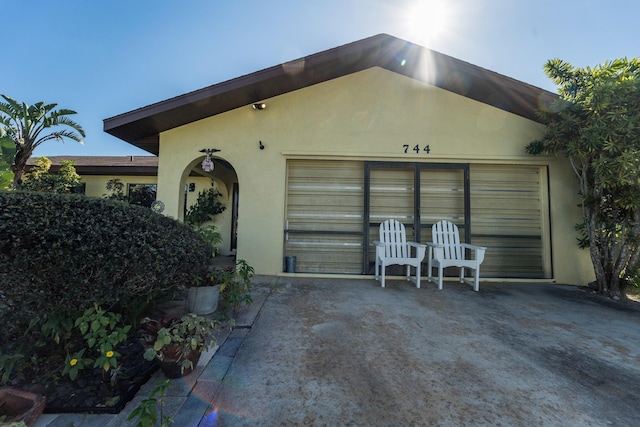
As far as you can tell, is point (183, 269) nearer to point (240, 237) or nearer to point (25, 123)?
point (240, 237)

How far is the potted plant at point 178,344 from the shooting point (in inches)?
68.1

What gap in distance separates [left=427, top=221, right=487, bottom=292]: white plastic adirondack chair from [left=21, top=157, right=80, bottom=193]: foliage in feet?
31.3

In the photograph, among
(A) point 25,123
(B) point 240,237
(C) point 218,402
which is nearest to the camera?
(C) point 218,402

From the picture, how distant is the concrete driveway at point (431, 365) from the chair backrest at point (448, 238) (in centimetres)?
104

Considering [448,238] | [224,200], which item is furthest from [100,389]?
[224,200]

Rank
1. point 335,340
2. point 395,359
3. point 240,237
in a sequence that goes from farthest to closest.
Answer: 1. point 240,237
2. point 335,340
3. point 395,359

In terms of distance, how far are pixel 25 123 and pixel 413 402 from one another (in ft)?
35.5

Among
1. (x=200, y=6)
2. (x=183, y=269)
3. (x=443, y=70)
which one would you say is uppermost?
(x=200, y=6)

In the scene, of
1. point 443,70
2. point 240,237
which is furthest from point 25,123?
point 443,70

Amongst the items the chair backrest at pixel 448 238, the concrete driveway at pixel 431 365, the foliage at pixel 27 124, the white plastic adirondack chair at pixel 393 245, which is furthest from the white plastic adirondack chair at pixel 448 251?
the foliage at pixel 27 124

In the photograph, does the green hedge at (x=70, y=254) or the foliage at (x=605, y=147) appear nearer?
the green hedge at (x=70, y=254)

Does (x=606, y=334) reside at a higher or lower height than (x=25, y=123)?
lower

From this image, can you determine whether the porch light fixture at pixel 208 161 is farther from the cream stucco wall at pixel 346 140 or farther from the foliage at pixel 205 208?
the foliage at pixel 205 208

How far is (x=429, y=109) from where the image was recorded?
5.05m
